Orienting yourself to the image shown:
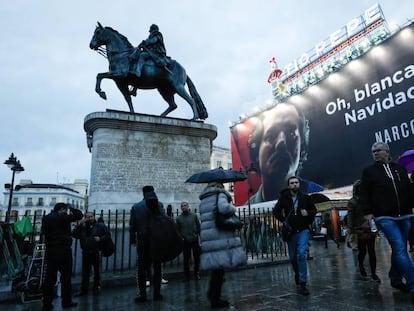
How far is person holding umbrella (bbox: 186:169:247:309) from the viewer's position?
432cm

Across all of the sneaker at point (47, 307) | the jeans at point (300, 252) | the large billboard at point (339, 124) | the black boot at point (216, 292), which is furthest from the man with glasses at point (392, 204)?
the large billboard at point (339, 124)

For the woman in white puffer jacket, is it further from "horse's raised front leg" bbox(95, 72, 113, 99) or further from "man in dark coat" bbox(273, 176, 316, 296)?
"horse's raised front leg" bbox(95, 72, 113, 99)

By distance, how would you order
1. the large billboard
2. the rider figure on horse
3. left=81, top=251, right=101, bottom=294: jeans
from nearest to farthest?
left=81, top=251, right=101, bottom=294: jeans, the rider figure on horse, the large billboard

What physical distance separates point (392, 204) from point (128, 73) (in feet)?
26.3

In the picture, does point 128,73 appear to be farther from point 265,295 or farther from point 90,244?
point 265,295

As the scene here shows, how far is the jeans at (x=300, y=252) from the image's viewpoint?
16.7 feet

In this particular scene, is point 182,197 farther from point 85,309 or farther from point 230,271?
point 85,309

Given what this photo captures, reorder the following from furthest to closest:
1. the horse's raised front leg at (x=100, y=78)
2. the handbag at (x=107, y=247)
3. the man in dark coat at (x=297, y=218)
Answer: the horse's raised front leg at (x=100, y=78) → the handbag at (x=107, y=247) → the man in dark coat at (x=297, y=218)

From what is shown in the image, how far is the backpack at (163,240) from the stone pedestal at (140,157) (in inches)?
147

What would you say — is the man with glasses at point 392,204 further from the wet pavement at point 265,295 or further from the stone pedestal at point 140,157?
the stone pedestal at point 140,157

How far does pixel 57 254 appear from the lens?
514 cm

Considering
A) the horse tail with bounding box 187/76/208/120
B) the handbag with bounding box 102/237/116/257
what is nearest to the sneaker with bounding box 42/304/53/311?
the handbag with bounding box 102/237/116/257

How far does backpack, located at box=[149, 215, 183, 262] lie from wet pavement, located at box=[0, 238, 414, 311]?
711mm

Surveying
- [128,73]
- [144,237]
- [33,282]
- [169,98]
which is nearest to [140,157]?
[128,73]
